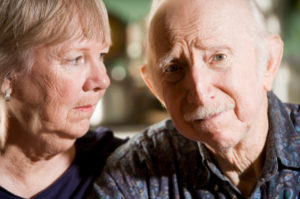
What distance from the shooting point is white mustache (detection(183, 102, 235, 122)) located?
120 cm

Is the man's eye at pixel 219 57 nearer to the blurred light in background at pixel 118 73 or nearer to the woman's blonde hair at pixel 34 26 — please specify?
the woman's blonde hair at pixel 34 26

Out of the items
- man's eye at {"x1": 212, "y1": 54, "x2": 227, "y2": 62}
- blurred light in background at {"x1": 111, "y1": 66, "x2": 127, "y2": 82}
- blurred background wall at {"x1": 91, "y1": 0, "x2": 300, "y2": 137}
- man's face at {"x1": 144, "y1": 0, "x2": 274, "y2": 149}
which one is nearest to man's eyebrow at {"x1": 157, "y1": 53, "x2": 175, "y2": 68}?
man's face at {"x1": 144, "y1": 0, "x2": 274, "y2": 149}

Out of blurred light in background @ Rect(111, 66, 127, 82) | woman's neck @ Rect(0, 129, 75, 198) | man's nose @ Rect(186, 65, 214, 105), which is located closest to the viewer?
man's nose @ Rect(186, 65, 214, 105)

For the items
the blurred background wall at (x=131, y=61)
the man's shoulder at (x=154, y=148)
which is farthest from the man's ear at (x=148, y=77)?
the blurred background wall at (x=131, y=61)

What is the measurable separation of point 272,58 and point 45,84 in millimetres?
855

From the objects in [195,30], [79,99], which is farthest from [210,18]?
[79,99]

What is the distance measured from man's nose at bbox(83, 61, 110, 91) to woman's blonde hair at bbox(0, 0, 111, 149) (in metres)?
0.11

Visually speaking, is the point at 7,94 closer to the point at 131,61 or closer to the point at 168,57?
the point at 168,57

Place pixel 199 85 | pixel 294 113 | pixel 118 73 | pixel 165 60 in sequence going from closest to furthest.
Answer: pixel 199 85 < pixel 165 60 < pixel 294 113 < pixel 118 73

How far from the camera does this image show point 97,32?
135 cm

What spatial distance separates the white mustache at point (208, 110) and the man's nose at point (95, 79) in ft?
1.18

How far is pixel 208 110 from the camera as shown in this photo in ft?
3.94

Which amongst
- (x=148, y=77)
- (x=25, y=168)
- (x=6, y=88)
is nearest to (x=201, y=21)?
(x=148, y=77)

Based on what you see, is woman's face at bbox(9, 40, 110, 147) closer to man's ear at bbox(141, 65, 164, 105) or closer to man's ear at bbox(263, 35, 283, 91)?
man's ear at bbox(141, 65, 164, 105)
